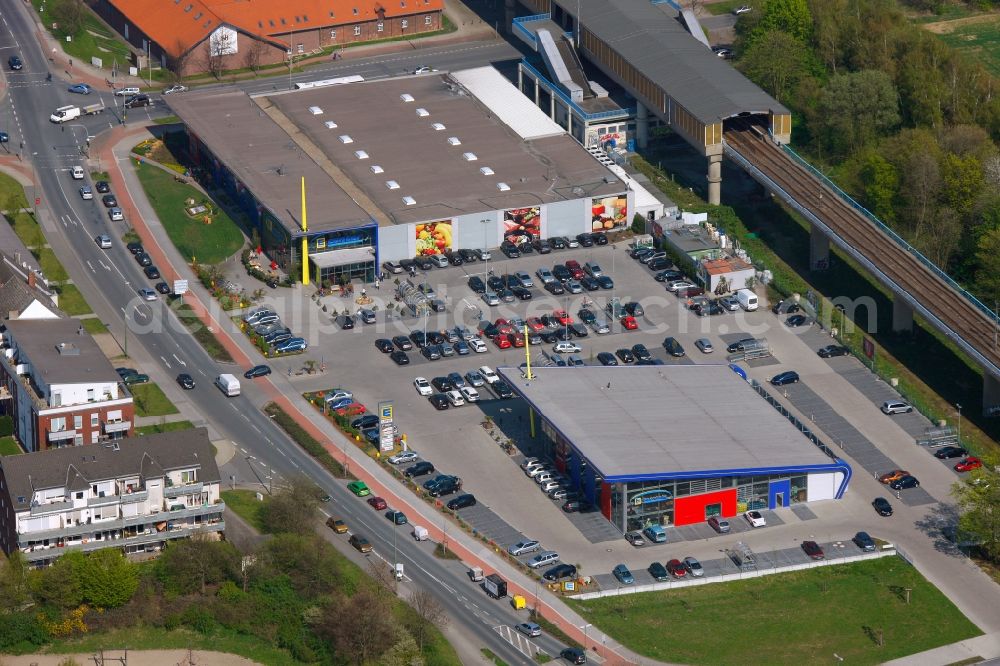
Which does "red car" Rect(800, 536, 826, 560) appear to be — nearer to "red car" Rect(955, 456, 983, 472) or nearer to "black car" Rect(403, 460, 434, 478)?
"red car" Rect(955, 456, 983, 472)

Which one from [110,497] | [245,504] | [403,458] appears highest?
[110,497]

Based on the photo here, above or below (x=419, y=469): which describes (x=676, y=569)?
below

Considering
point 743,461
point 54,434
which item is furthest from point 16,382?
point 743,461

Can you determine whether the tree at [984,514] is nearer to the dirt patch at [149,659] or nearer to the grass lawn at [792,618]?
the grass lawn at [792,618]

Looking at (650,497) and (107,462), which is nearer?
(107,462)

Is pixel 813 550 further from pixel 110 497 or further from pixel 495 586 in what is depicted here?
pixel 110 497

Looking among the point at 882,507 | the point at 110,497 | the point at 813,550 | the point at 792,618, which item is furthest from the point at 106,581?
the point at 882,507

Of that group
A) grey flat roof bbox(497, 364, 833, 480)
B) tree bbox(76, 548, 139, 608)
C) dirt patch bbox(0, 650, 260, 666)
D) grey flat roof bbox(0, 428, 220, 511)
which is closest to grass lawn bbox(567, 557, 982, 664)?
grey flat roof bbox(497, 364, 833, 480)
